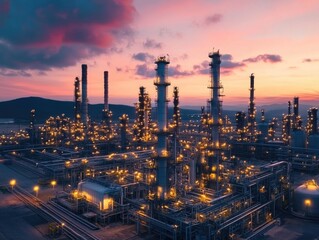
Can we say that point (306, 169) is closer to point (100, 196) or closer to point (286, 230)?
point (286, 230)

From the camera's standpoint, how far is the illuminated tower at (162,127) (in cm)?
2941

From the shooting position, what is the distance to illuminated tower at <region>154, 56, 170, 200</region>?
29406 millimetres

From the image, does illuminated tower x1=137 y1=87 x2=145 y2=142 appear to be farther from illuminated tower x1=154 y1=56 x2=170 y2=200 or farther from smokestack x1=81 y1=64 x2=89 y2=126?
Result: illuminated tower x1=154 y1=56 x2=170 y2=200

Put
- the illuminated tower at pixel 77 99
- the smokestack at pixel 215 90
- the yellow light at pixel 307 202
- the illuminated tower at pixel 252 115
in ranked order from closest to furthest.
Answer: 1. the yellow light at pixel 307 202
2. the smokestack at pixel 215 90
3. the illuminated tower at pixel 252 115
4. the illuminated tower at pixel 77 99

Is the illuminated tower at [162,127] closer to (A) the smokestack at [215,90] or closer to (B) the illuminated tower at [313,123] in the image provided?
(A) the smokestack at [215,90]

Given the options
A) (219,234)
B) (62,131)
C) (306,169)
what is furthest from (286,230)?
(62,131)

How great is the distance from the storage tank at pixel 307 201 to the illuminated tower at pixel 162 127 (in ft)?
50.7

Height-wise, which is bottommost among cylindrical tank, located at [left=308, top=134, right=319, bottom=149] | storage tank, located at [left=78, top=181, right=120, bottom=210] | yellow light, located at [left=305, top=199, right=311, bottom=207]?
yellow light, located at [left=305, top=199, right=311, bottom=207]

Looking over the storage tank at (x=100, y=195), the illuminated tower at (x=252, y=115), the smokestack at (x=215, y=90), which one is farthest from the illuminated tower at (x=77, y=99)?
the illuminated tower at (x=252, y=115)

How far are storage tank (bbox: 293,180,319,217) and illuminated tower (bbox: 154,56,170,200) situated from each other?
15.5 m

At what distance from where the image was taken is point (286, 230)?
2862 cm

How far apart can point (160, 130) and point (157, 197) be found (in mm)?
6641

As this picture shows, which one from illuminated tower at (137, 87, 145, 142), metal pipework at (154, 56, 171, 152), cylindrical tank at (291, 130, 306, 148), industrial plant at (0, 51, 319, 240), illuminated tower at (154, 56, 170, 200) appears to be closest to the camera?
industrial plant at (0, 51, 319, 240)

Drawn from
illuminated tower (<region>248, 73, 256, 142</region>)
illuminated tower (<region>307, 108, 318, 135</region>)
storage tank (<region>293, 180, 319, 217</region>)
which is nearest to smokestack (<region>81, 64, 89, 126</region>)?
illuminated tower (<region>248, 73, 256, 142</region>)
